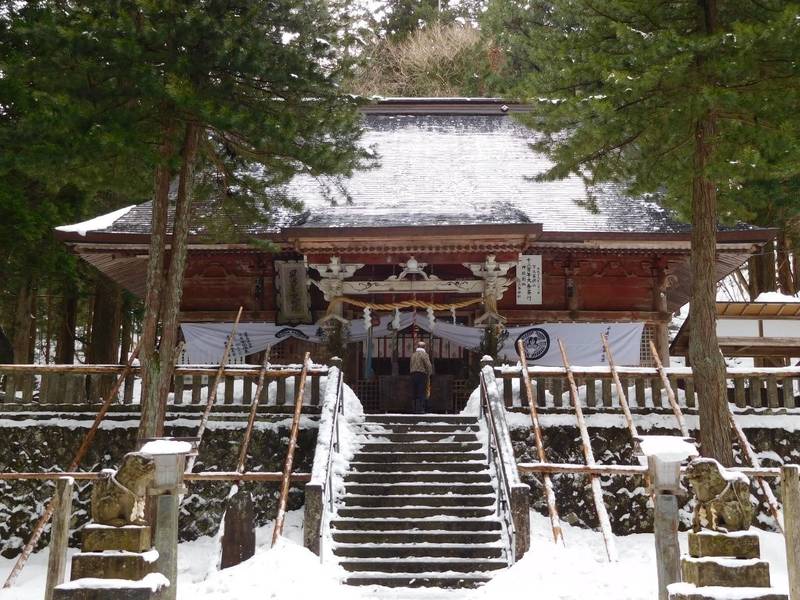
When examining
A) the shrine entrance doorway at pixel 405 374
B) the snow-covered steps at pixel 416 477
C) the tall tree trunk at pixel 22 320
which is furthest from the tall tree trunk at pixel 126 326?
the snow-covered steps at pixel 416 477

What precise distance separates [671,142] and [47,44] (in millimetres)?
8701

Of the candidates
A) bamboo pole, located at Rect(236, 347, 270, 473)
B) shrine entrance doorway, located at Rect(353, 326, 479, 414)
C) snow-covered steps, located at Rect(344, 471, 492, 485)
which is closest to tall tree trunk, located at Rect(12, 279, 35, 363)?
shrine entrance doorway, located at Rect(353, 326, 479, 414)

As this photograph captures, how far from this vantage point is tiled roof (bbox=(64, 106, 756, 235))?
14.6m

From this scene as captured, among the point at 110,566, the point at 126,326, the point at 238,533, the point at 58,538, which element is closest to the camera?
the point at 110,566

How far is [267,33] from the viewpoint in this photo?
10922 mm

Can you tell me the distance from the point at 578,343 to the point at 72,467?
31.6ft

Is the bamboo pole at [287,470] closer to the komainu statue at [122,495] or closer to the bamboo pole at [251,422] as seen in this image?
the bamboo pole at [251,422]

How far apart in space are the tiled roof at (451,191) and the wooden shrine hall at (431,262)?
60 mm

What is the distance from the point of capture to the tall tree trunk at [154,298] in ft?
33.8

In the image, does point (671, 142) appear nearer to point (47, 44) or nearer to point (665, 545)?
point (665, 545)

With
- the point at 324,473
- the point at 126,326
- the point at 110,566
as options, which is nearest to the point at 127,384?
the point at 324,473

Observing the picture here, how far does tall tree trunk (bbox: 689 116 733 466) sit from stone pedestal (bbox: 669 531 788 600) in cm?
399

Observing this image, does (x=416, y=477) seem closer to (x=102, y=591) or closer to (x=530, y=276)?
(x=102, y=591)

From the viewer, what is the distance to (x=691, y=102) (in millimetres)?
9297
